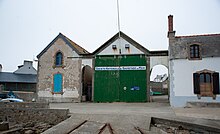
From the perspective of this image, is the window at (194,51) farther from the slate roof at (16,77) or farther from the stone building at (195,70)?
the slate roof at (16,77)

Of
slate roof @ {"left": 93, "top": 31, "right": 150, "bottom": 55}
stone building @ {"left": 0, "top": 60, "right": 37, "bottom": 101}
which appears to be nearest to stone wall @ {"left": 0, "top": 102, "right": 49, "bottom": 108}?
slate roof @ {"left": 93, "top": 31, "right": 150, "bottom": 55}

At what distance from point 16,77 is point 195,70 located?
2860 cm

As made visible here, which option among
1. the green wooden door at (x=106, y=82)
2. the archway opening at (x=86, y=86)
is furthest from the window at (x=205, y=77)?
the archway opening at (x=86, y=86)

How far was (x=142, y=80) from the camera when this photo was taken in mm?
16516

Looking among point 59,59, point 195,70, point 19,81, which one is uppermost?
point 59,59

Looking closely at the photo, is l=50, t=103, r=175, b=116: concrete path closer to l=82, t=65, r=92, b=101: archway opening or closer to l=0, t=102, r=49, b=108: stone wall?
l=0, t=102, r=49, b=108: stone wall

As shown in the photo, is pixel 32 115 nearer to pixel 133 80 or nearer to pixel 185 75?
pixel 133 80

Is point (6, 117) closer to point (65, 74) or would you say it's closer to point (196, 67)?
point (65, 74)

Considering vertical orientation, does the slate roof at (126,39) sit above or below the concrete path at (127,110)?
above

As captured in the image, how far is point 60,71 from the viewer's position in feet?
59.8

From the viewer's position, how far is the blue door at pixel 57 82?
17984 millimetres

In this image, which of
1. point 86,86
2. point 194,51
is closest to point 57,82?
point 86,86

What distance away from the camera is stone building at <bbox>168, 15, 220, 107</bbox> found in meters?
13.2

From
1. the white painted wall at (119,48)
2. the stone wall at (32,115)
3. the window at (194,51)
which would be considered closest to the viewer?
the stone wall at (32,115)
